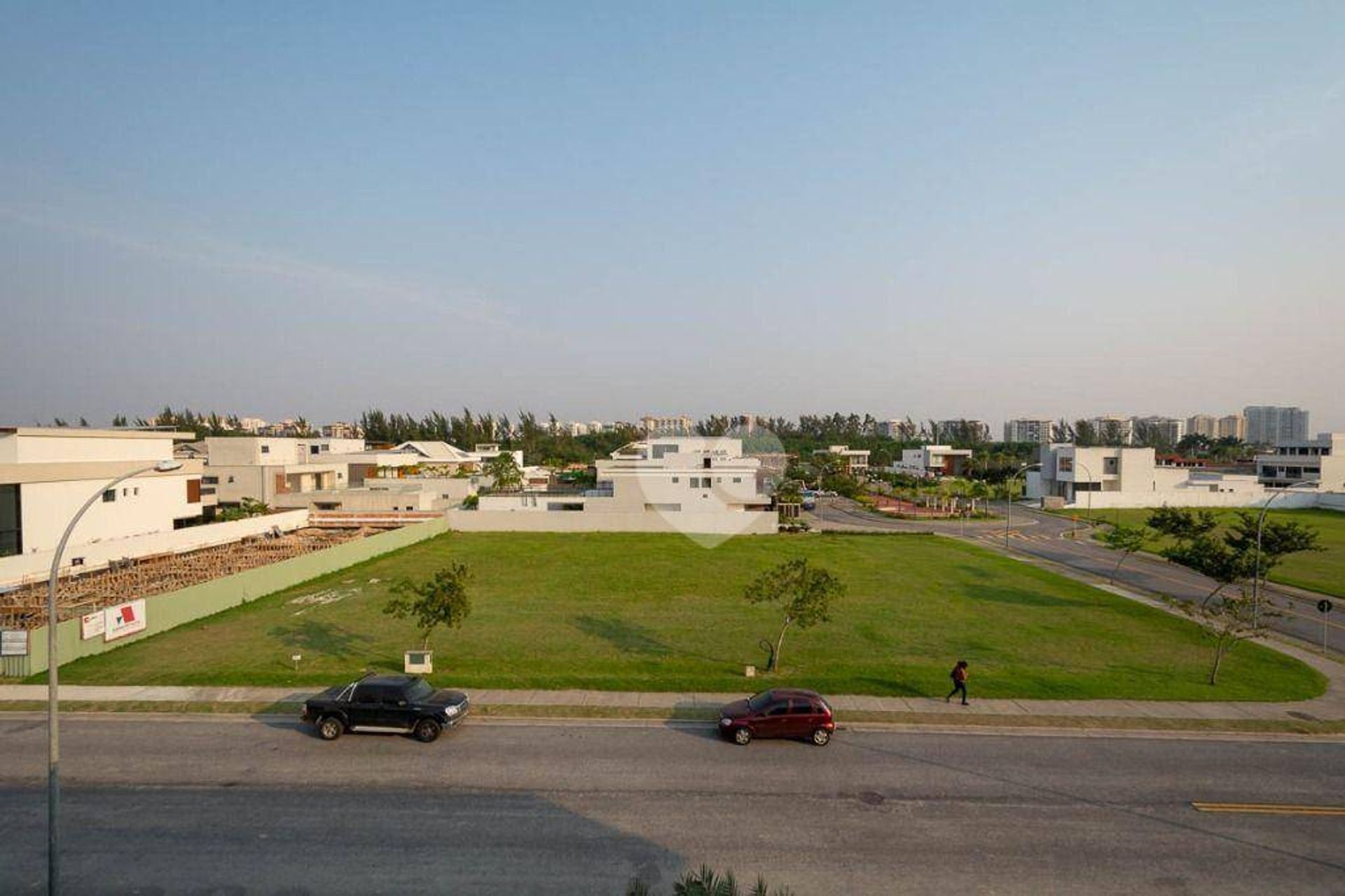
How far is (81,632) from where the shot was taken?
25.8m

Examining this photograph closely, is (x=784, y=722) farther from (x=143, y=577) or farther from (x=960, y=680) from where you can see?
(x=143, y=577)

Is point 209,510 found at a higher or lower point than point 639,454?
lower

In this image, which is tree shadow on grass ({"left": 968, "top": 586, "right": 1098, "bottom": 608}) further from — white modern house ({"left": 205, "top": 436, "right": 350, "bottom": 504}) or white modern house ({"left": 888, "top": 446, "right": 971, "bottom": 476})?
white modern house ({"left": 888, "top": 446, "right": 971, "bottom": 476})

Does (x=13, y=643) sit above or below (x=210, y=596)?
above

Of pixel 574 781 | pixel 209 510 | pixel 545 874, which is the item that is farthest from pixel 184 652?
pixel 209 510

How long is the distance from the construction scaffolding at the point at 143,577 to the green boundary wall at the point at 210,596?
200 centimetres

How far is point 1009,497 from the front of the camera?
212 feet

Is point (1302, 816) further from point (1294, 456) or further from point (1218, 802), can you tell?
point (1294, 456)

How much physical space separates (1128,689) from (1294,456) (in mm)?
111324

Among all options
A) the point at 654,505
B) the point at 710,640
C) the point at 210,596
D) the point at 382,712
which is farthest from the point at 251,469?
the point at 382,712

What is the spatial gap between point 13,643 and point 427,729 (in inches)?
597

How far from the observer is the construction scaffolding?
31.4 meters

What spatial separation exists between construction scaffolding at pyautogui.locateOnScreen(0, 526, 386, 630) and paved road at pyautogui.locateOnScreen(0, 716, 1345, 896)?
567 inches

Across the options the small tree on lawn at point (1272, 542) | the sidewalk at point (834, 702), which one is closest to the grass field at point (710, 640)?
the sidewalk at point (834, 702)
